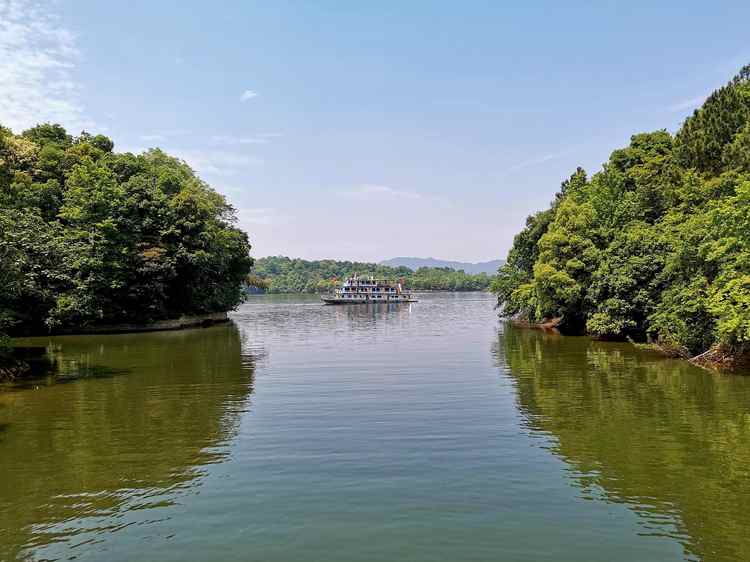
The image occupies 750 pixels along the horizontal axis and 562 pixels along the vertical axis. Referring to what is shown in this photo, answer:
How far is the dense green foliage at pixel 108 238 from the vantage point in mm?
50531

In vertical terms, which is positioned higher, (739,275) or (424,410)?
(739,275)

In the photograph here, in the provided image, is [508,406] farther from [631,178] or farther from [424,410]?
[631,178]

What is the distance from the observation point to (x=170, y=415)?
1945 centimetres

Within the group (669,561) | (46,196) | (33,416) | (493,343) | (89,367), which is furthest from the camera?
(46,196)

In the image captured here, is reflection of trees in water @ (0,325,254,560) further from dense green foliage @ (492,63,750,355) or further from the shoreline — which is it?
the shoreline

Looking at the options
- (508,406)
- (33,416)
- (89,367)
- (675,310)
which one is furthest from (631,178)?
(33,416)

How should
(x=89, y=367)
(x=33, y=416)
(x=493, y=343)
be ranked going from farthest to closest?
(x=493, y=343)
(x=89, y=367)
(x=33, y=416)

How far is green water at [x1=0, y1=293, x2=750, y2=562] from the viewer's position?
9625mm

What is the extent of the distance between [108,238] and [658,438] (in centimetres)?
5384

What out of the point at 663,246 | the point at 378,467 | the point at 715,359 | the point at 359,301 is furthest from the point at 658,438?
Result: the point at 359,301

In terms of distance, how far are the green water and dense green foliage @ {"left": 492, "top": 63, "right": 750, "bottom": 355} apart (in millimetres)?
4294

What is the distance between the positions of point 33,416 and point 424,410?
1334 centimetres

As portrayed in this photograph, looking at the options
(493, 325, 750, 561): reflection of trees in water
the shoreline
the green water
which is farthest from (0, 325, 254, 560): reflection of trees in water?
the shoreline

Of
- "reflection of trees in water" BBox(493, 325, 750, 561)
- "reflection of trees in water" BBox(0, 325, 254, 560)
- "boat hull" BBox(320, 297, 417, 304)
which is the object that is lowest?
"reflection of trees in water" BBox(493, 325, 750, 561)
